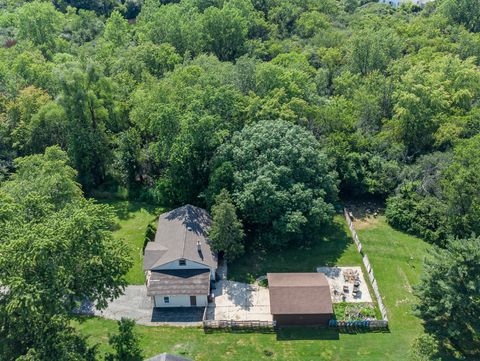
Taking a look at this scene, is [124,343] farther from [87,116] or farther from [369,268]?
[87,116]

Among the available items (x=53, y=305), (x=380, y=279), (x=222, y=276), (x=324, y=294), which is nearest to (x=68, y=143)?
(x=222, y=276)

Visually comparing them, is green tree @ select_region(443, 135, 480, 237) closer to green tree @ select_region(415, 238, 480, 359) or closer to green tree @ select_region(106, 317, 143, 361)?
green tree @ select_region(415, 238, 480, 359)

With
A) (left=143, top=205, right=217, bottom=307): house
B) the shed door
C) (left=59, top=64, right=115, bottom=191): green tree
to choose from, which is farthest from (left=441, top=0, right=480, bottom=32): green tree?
the shed door

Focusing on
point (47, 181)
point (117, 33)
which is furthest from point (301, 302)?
point (117, 33)

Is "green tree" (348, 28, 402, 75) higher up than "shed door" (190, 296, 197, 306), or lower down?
higher up

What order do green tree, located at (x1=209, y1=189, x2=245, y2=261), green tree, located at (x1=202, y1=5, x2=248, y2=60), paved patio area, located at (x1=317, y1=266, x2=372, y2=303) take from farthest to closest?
green tree, located at (x1=202, y1=5, x2=248, y2=60) → green tree, located at (x1=209, y1=189, x2=245, y2=261) → paved patio area, located at (x1=317, y1=266, x2=372, y2=303)
